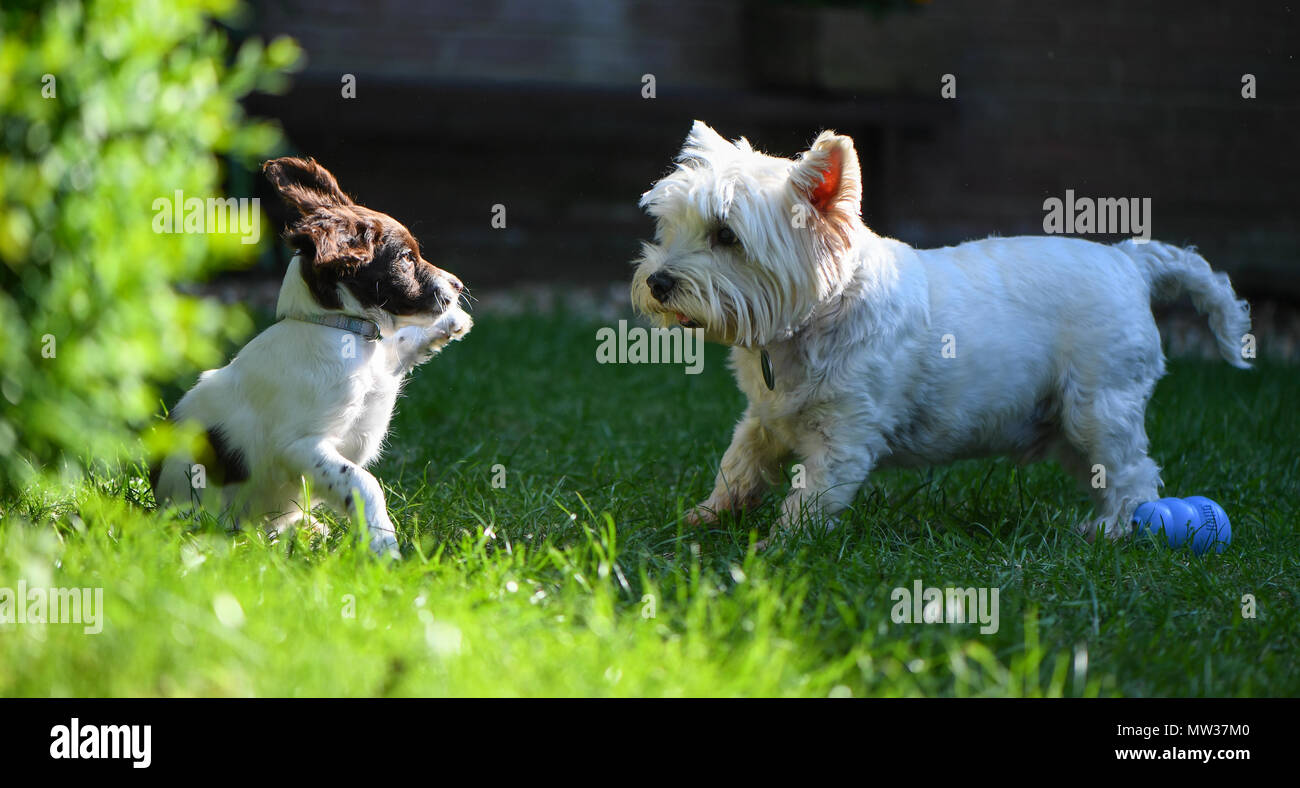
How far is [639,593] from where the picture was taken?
3230 mm

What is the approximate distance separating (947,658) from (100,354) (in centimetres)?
204

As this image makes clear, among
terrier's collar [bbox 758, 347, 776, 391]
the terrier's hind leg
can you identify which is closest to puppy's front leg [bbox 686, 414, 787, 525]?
terrier's collar [bbox 758, 347, 776, 391]

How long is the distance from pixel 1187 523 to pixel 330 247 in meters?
2.83

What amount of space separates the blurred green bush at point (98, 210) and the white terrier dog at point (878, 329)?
56.6 inches

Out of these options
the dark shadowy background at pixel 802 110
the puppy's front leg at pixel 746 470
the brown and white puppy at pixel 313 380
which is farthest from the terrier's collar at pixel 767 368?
the dark shadowy background at pixel 802 110

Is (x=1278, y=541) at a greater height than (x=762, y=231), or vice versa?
(x=762, y=231)

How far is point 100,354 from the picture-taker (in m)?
2.61

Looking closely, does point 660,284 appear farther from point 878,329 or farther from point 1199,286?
point 1199,286

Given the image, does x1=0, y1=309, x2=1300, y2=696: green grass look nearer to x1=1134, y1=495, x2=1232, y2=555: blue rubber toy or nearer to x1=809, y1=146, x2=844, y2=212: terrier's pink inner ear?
x1=1134, y1=495, x2=1232, y2=555: blue rubber toy

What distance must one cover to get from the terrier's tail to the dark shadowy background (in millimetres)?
5507

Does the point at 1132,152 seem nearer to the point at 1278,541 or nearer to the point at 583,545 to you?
the point at 1278,541

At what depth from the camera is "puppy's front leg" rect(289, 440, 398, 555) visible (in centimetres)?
336
